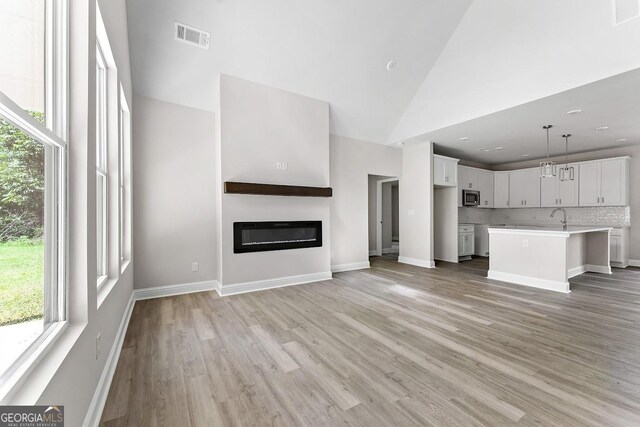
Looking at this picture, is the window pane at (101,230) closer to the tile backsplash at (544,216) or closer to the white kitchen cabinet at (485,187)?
the tile backsplash at (544,216)

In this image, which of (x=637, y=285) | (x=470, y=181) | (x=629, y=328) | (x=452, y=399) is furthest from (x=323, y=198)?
(x=637, y=285)

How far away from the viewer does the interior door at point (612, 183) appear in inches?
221

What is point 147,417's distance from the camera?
1526 millimetres

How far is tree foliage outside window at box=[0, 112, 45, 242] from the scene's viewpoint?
85 centimetres

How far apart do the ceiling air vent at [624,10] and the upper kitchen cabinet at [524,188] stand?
4590mm

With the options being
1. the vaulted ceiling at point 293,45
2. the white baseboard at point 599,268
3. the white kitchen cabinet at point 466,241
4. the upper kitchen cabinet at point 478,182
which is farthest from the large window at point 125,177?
the white baseboard at point 599,268

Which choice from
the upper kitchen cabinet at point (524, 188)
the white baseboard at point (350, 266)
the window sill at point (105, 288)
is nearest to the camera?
the window sill at point (105, 288)

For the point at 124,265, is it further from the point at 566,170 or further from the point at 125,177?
the point at 566,170

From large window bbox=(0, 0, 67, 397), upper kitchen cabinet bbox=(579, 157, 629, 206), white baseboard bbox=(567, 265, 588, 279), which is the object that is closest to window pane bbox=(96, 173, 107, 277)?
large window bbox=(0, 0, 67, 397)

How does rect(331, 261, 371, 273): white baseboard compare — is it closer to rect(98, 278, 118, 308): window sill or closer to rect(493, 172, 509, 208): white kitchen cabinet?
rect(98, 278, 118, 308): window sill

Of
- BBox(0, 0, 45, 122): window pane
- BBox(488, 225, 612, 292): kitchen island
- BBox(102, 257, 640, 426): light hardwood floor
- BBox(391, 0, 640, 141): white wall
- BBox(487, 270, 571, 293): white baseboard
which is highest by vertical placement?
BBox(391, 0, 640, 141): white wall

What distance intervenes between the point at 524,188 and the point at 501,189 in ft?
1.70

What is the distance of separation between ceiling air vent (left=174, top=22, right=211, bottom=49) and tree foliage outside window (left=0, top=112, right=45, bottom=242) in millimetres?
2679

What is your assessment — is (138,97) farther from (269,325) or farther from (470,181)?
(470,181)
